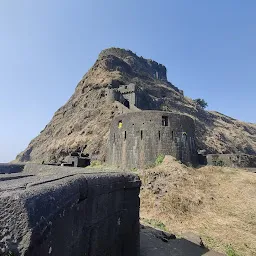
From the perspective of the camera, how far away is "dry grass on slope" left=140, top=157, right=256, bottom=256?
31.3 feet

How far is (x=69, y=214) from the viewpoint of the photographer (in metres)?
2.61

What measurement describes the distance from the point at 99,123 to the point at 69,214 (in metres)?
31.1

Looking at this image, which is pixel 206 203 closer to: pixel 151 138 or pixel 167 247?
Answer: pixel 151 138

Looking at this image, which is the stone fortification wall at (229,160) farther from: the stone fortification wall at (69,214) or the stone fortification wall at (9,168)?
the stone fortification wall at (9,168)

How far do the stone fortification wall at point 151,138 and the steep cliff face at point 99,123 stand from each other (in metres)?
7.76

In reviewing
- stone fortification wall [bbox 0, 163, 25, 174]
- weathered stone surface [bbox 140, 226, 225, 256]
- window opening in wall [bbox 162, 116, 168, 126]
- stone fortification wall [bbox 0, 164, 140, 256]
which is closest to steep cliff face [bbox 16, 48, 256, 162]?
window opening in wall [bbox 162, 116, 168, 126]

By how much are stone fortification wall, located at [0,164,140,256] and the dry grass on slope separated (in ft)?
16.6

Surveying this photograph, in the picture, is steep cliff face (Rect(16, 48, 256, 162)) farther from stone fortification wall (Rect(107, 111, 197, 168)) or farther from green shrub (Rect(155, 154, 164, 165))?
green shrub (Rect(155, 154, 164, 165))

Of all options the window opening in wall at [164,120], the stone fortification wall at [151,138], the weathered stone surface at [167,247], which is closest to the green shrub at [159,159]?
the stone fortification wall at [151,138]

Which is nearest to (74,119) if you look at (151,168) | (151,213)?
(151,168)

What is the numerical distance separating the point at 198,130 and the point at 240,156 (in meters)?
24.9

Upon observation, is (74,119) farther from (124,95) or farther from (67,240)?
(67,240)

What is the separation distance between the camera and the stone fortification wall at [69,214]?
181cm

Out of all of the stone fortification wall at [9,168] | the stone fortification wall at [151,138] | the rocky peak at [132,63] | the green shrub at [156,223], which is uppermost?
the rocky peak at [132,63]
